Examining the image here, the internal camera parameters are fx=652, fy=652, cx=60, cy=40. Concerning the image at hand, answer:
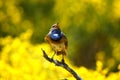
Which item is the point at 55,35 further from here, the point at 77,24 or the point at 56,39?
the point at 77,24

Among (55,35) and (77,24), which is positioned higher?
(77,24)

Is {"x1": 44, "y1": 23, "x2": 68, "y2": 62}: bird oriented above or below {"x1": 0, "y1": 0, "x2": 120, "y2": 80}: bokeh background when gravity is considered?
below

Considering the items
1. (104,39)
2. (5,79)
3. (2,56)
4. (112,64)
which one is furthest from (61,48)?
(104,39)

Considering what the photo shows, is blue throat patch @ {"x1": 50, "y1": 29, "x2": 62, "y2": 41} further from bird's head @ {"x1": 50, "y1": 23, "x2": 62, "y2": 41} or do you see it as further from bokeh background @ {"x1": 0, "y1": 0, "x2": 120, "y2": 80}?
bokeh background @ {"x1": 0, "y1": 0, "x2": 120, "y2": 80}

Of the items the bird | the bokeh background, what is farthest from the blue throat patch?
the bokeh background

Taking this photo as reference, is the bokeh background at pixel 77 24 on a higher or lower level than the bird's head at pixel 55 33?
higher

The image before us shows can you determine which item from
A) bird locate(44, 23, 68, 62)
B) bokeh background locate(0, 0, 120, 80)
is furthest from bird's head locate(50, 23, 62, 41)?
bokeh background locate(0, 0, 120, 80)

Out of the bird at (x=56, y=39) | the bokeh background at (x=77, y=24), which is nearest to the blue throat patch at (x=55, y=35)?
the bird at (x=56, y=39)

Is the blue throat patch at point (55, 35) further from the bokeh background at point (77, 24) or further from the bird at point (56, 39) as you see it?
the bokeh background at point (77, 24)

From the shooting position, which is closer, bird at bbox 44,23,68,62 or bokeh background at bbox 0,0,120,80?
bird at bbox 44,23,68,62

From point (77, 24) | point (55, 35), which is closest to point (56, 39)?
point (55, 35)

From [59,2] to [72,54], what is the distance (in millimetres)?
467

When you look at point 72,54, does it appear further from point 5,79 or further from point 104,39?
point 5,79

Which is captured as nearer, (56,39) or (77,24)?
(56,39)
